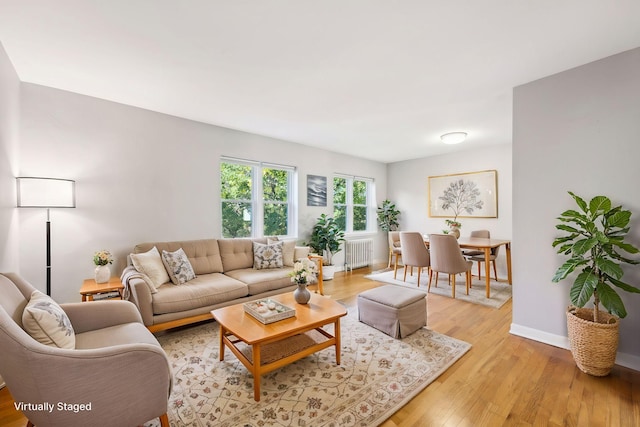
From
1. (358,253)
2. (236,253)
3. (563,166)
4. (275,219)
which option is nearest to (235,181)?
(275,219)

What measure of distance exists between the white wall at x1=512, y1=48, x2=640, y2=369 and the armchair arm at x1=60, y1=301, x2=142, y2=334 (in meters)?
3.39

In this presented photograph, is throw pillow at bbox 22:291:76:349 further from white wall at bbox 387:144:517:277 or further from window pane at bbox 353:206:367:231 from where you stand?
white wall at bbox 387:144:517:277

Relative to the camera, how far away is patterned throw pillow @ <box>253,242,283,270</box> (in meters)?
3.66

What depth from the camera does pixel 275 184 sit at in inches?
183

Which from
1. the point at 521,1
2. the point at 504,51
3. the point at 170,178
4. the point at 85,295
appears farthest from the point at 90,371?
the point at 504,51

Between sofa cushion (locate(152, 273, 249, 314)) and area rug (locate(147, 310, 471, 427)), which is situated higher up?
sofa cushion (locate(152, 273, 249, 314))

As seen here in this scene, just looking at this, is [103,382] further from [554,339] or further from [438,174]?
[438,174]

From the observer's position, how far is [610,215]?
205 cm

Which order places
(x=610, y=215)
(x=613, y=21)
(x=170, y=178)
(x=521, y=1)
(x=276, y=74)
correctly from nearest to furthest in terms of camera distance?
(x=521, y=1) → (x=613, y=21) → (x=610, y=215) → (x=276, y=74) → (x=170, y=178)

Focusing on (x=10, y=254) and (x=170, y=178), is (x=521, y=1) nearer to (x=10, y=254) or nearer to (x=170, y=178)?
(x=170, y=178)

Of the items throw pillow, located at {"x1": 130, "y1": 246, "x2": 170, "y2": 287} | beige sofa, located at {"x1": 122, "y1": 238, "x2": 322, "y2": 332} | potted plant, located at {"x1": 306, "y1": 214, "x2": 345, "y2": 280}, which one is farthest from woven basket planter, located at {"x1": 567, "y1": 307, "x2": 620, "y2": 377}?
throw pillow, located at {"x1": 130, "y1": 246, "x2": 170, "y2": 287}

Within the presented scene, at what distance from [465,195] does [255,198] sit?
13.1 ft

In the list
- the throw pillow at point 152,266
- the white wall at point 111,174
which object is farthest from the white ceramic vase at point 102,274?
the white wall at point 111,174

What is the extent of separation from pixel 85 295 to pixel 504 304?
4.61 m
